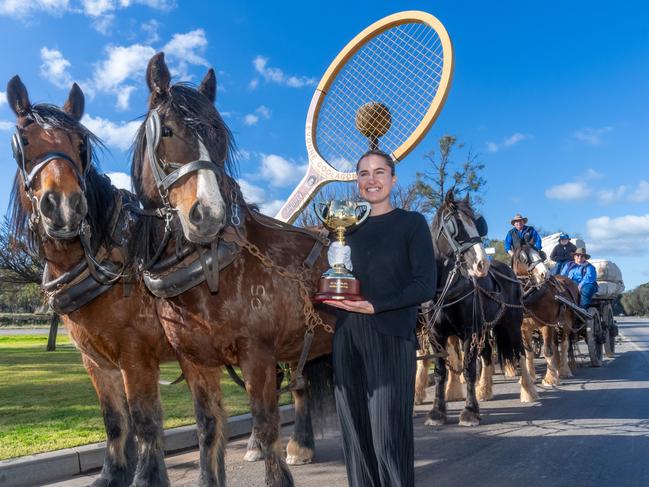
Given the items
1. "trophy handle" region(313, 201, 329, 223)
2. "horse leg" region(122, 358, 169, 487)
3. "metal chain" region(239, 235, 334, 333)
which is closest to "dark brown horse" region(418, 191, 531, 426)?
"metal chain" region(239, 235, 334, 333)

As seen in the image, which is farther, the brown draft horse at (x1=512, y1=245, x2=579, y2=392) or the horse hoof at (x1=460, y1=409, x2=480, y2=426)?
the brown draft horse at (x1=512, y1=245, x2=579, y2=392)

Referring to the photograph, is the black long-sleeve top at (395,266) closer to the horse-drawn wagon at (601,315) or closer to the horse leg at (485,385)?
the horse leg at (485,385)

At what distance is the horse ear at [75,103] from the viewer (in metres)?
3.84

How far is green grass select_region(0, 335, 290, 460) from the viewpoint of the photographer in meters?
5.09

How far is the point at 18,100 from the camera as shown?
347 centimetres

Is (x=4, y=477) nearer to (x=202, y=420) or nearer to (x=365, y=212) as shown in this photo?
(x=202, y=420)

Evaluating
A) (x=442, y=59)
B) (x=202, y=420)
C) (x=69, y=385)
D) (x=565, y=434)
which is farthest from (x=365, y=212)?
(x=69, y=385)

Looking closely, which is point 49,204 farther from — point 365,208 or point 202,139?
point 365,208


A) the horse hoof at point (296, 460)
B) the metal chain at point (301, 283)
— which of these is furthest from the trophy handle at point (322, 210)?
the horse hoof at point (296, 460)

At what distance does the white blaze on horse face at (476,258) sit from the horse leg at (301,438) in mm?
2425

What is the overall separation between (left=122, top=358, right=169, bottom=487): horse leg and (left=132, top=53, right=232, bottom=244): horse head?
3.70 ft

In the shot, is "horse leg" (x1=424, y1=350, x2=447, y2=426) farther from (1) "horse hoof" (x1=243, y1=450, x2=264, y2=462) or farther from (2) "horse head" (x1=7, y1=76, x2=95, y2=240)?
(2) "horse head" (x1=7, y1=76, x2=95, y2=240)

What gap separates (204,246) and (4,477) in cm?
276

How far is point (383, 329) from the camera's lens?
2.39 meters
